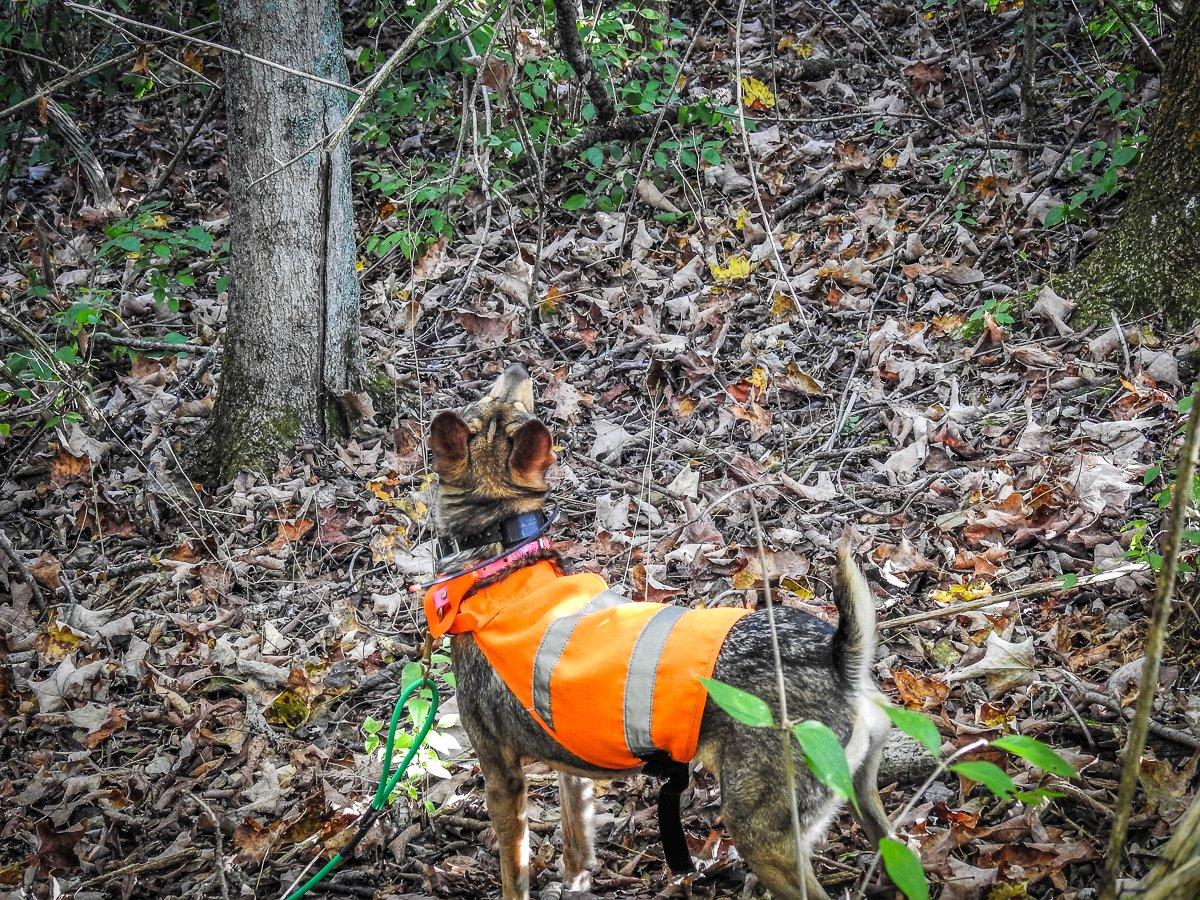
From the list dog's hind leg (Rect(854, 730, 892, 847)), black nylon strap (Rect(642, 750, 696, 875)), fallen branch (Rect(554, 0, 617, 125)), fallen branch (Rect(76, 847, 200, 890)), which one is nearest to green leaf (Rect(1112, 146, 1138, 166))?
fallen branch (Rect(554, 0, 617, 125))

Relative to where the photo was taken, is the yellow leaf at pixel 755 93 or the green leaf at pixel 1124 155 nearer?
the green leaf at pixel 1124 155

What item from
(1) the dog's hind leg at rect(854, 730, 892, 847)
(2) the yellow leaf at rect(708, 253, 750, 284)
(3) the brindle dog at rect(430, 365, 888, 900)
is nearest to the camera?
(3) the brindle dog at rect(430, 365, 888, 900)

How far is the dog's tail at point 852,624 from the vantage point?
10.4 feet

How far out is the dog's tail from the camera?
316 centimetres

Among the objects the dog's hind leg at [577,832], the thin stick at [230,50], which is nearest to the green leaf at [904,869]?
the dog's hind leg at [577,832]

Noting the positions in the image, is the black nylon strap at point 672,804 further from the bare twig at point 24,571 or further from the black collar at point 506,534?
the bare twig at point 24,571

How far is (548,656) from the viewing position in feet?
11.8

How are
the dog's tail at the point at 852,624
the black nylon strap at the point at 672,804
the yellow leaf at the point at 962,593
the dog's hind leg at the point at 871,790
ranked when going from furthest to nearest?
the yellow leaf at the point at 962,593
the black nylon strap at the point at 672,804
the dog's hind leg at the point at 871,790
the dog's tail at the point at 852,624

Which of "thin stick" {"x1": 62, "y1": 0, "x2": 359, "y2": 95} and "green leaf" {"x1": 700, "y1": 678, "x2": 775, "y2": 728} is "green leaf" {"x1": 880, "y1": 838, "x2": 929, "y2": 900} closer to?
"green leaf" {"x1": 700, "y1": 678, "x2": 775, "y2": 728}

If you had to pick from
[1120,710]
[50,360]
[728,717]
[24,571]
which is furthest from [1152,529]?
[50,360]

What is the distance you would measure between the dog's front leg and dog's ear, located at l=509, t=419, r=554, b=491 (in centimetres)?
120

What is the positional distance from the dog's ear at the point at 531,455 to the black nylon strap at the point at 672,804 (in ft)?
4.35

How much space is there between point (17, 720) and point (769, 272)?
20.3 feet

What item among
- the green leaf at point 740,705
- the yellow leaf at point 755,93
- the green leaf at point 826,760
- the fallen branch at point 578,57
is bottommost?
the green leaf at point 826,760
